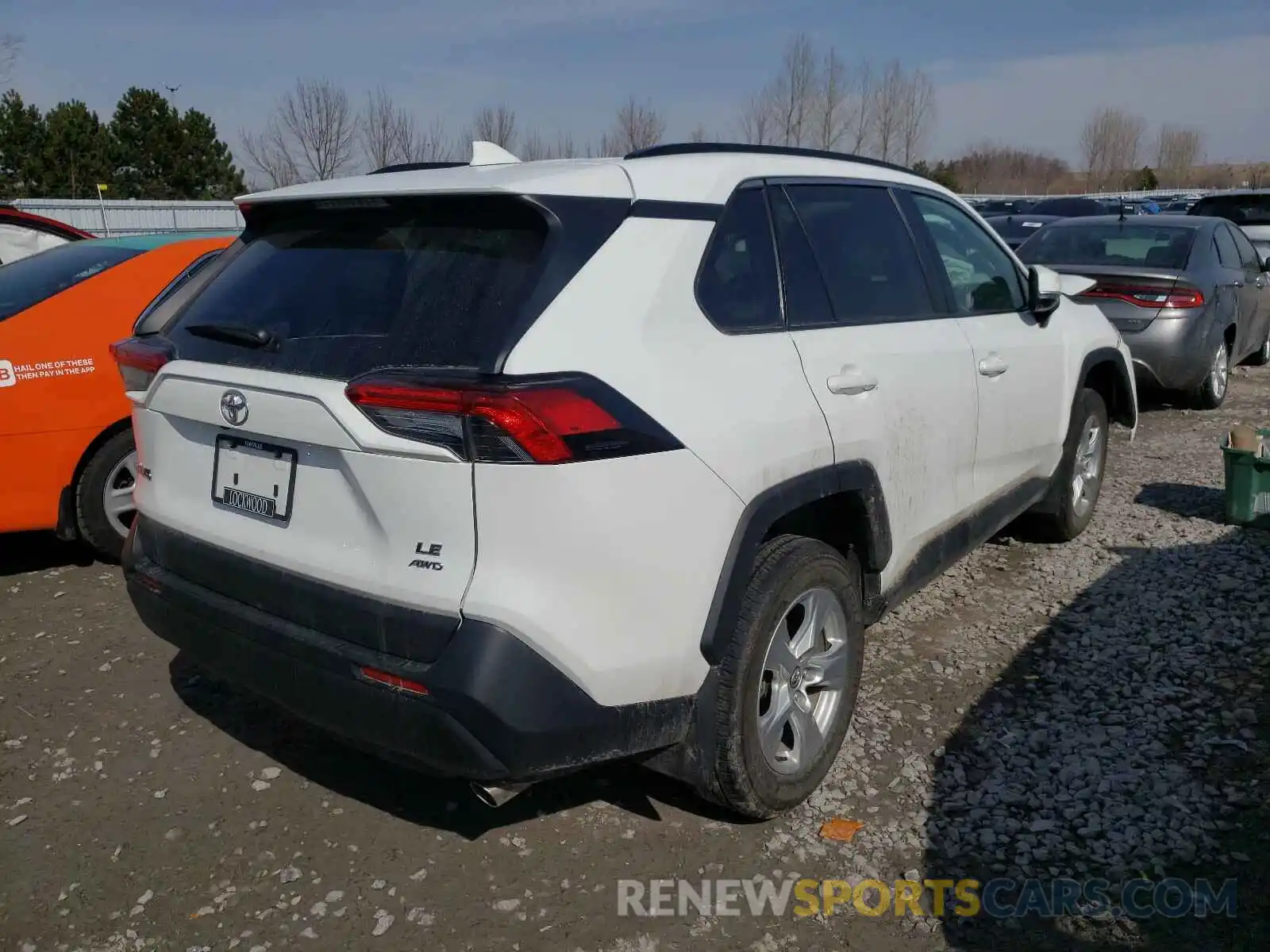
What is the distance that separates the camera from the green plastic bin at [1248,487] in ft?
17.7

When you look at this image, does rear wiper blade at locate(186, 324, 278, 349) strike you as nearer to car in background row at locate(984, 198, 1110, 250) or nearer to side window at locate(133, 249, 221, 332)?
side window at locate(133, 249, 221, 332)

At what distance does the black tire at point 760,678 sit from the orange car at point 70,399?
304cm

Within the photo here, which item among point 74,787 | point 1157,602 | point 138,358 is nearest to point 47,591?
point 74,787

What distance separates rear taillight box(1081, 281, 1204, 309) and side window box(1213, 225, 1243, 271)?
109cm

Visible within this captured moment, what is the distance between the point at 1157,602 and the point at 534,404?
3606mm

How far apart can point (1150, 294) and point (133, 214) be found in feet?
74.7

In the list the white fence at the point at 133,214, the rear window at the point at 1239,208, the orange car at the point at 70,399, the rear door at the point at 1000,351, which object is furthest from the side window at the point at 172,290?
the white fence at the point at 133,214

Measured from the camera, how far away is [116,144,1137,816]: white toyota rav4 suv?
2340 mm

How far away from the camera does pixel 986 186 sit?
244ft

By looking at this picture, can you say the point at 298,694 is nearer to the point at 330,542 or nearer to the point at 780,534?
the point at 330,542

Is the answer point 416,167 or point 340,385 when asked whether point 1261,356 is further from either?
point 340,385

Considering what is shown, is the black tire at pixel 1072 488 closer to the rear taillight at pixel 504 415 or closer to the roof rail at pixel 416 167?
the roof rail at pixel 416 167

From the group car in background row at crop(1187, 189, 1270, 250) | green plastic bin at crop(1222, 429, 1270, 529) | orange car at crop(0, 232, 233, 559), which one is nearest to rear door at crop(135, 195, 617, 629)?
orange car at crop(0, 232, 233, 559)
